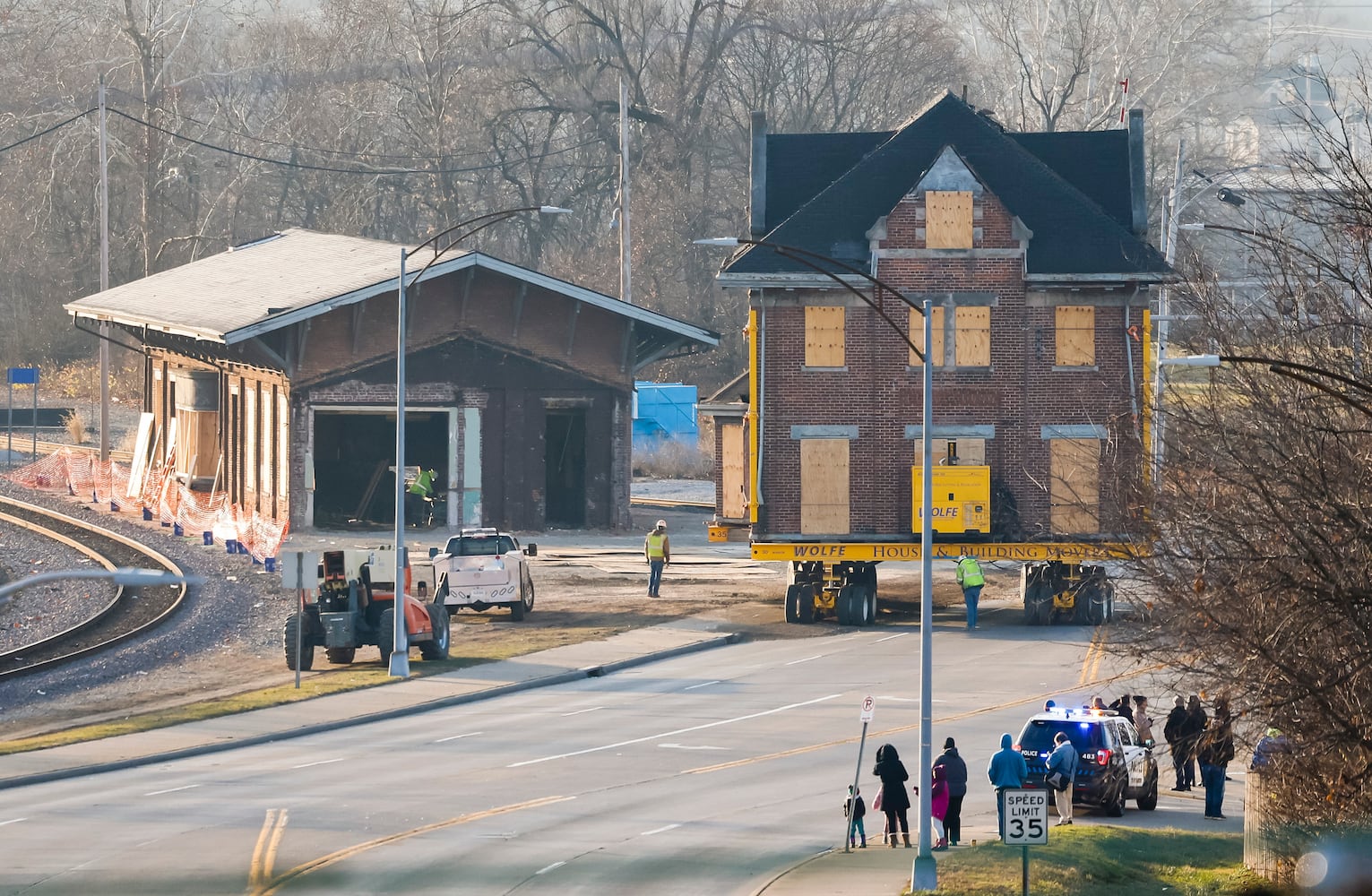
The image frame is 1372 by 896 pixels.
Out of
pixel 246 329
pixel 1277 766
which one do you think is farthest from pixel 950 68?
pixel 1277 766

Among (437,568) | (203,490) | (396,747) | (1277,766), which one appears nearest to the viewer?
(1277,766)

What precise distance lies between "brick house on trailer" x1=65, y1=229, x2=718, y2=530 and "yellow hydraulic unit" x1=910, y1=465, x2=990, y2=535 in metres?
15.5

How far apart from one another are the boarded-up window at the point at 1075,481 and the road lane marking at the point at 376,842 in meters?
20.3

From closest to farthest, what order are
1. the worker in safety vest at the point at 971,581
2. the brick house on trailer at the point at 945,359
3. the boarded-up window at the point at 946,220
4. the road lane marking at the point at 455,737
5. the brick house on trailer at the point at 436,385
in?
the road lane marking at the point at 455,737 < the worker in safety vest at the point at 971,581 < the boarded-up window at the point at 946,220 < the brick house on trailer at the point at 945,359 < the brick house on trailer at the point at 436,385

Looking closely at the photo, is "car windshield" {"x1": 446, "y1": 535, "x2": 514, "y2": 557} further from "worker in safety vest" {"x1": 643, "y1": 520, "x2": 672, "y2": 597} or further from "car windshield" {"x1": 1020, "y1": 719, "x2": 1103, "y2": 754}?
"car windshield" {"x1": 1020, "y1": 719, "x2": 1103, "y2": 754}

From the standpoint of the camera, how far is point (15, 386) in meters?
84.5

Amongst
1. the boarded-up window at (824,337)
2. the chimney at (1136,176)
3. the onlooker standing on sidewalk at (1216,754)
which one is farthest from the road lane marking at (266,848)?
the chimney at (1136,176)

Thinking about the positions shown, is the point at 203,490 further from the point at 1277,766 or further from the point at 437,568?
A: the point at 1277,766

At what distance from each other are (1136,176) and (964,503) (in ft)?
30.9

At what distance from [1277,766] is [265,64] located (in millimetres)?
84506

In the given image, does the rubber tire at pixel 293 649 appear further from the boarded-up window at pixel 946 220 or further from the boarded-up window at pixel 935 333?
the boarded-up window at pixel 946 220

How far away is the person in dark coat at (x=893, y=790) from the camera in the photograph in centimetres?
2264

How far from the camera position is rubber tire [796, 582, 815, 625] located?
41750 mm

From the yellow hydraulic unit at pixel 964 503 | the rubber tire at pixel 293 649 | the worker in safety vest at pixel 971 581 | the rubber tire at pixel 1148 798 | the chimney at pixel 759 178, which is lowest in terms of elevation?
the rubber tire at pixel 1148 798
